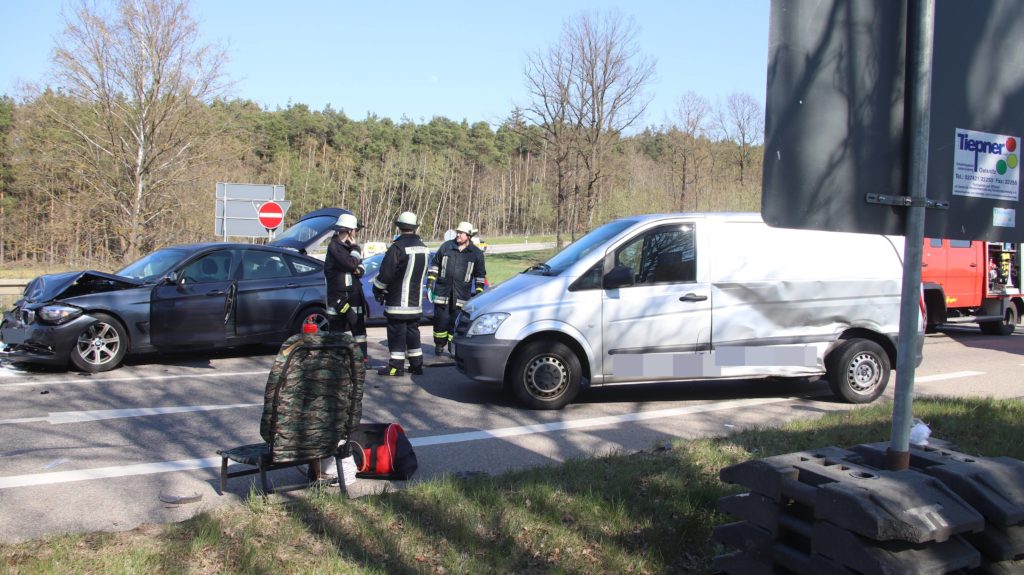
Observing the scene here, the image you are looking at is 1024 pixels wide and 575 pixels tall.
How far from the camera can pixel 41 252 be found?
3111cm

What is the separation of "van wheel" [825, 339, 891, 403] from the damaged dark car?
277 inches

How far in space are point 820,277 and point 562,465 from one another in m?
4.27

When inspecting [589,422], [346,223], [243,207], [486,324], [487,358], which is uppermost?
[243,207]

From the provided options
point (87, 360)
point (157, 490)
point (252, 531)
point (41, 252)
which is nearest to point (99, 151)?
point (41, 252)

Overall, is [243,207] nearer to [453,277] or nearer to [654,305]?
[453,277]

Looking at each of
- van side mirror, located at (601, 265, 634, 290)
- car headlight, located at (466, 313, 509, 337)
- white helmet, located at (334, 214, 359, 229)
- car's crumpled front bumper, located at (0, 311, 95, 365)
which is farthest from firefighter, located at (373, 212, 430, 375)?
car's crumpled front bumper, located at (0, 311, 95, 365)

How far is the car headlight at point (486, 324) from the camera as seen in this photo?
782 centimetres

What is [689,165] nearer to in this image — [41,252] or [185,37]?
[185,37]

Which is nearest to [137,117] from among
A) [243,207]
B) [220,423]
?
[243,207]

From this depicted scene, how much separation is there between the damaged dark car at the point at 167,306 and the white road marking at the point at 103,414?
7.49ft

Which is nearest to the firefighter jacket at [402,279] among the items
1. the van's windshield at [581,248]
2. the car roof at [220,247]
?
the van's windshield at [581,248]

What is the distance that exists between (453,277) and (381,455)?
20.8 ft

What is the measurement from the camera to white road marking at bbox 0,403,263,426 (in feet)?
23.5

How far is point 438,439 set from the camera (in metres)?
6.76
